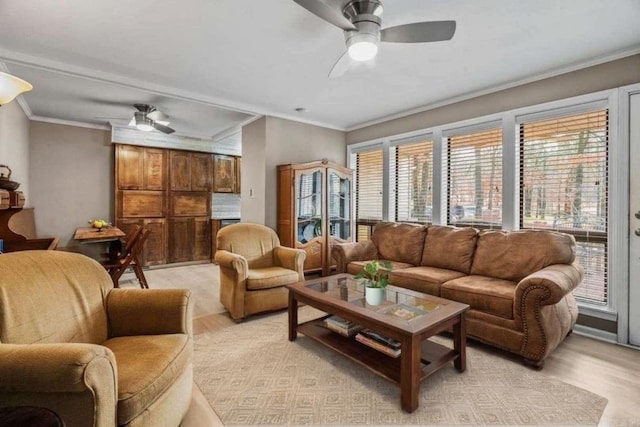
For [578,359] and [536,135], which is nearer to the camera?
[578,359]

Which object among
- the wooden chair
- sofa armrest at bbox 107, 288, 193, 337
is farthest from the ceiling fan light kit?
the wooden chair

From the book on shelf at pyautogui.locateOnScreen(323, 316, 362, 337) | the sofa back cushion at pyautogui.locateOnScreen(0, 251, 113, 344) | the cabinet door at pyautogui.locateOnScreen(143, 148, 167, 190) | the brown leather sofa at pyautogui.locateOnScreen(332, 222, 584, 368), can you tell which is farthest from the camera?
the cabinet door at pyautogui.locateOnScreen(143, 148, 167, 190)

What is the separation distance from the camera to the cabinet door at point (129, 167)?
5.18 meters

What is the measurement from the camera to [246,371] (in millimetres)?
2188

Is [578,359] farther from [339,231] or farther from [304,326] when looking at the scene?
[339,231]

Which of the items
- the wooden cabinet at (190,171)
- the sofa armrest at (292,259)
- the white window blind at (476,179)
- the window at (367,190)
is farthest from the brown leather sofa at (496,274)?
the wooden cabinet at (190,171)

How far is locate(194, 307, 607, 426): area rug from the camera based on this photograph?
5.64ft

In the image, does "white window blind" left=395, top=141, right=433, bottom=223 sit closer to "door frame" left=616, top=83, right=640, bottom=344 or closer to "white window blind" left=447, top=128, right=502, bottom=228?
"white window blind" left=447, top=128, right=502, bottom=228

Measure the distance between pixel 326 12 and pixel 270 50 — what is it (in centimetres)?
98

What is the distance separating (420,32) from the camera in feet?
6.29

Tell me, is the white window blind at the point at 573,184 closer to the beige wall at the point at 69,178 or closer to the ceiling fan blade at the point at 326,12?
the ceiling fan blade at the point at 326,12

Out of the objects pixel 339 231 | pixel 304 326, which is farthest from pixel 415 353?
pixel 339 231

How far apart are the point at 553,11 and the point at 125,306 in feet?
10.7

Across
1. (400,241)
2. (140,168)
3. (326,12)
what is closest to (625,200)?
(400,241)
